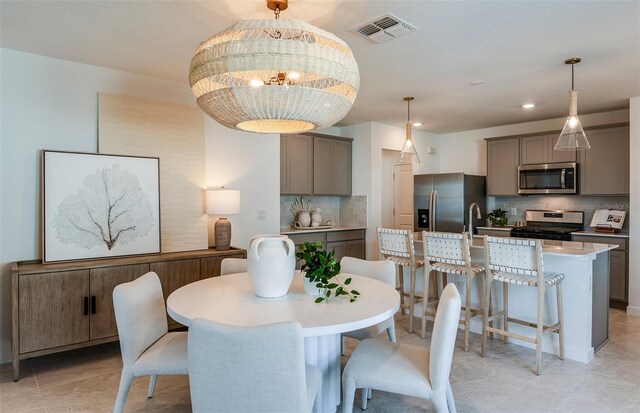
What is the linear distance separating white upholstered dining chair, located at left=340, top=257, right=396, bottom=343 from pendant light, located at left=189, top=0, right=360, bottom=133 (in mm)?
1305

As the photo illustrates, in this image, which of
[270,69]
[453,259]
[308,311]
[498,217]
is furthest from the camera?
[498,217]

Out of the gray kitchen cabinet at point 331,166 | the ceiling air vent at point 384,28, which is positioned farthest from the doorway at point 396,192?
the ceiling air vent at point 384,28

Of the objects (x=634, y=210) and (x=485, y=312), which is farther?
(x=634, y=210)

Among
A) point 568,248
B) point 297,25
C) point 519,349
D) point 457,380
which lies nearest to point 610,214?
point 568,248

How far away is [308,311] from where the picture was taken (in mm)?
1860

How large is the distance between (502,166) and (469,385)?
396 centimetres

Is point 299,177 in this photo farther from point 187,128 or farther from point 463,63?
point 463,63

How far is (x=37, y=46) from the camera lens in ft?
9.65

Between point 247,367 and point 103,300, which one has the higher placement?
point 247,367

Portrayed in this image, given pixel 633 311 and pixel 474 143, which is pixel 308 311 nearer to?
pixel 633 311

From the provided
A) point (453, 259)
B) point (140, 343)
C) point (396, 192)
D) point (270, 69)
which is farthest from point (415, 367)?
point (396, 192)

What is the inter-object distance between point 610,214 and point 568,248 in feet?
7.73

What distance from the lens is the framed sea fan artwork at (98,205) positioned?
3.08 m

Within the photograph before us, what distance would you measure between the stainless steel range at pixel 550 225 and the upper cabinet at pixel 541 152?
0.75 metres
